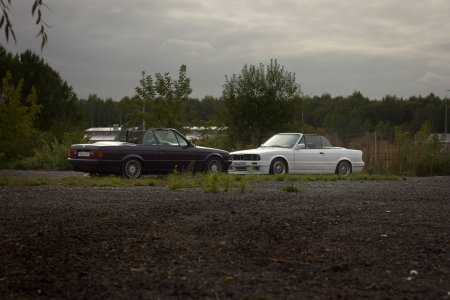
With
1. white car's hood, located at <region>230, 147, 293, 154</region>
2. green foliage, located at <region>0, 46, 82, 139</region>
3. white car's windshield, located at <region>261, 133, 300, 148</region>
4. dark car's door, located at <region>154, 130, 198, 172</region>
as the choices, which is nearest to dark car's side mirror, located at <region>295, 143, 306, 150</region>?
white car's windshield, located at <region>261, 133, 300, 148</region>

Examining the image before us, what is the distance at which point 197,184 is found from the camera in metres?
12.4

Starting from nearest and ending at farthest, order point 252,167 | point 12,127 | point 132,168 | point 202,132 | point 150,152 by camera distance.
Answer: point 132,168 < point 150,152 < point 252,167 < point 12,127 < point 202,132

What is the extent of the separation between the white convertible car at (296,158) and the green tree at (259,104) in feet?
42.6

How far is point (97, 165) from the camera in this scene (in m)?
16.6

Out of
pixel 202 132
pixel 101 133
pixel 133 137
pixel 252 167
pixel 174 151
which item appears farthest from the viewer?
pixel 101 133

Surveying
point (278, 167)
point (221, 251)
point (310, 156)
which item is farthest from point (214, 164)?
→ point (221, 251)

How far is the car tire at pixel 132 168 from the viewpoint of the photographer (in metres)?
17.1

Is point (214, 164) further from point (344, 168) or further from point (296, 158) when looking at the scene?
point (344, 168)

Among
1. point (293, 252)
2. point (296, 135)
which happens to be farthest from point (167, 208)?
point (296, 135)

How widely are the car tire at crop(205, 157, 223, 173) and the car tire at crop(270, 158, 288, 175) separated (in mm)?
1869

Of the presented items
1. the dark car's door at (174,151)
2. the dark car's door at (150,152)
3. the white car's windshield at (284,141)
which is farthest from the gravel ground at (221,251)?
the white car's windshield at (284,141)

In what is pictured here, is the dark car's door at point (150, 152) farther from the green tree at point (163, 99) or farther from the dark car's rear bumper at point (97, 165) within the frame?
the green tree at point (163, 99)

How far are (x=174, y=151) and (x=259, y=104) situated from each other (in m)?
17.5

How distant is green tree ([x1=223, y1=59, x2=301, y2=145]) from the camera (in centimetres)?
3484
